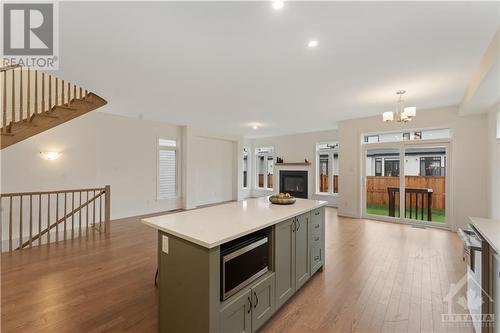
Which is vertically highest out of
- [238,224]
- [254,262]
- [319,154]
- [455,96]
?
[455,96]

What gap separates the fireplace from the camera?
857 centimetres

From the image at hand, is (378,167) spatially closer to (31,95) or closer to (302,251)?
(302,251)

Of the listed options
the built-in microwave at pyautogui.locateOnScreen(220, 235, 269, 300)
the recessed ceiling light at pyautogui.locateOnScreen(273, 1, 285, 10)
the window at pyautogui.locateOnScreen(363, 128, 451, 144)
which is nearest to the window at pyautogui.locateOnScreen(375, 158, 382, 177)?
the window at pyautogui.locateOnScreen(363, 128, 451, 144)

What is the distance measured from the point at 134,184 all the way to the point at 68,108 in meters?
2.47

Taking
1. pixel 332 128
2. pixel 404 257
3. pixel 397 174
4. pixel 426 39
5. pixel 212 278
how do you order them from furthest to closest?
1. pixel 332 128
2. pixel 397 174
3. pixel 404 257
4. pixel 426 39
5. pixel 212 278

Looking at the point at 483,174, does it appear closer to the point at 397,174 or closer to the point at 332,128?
the point at 397,174

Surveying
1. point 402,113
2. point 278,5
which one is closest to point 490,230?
point 278,5

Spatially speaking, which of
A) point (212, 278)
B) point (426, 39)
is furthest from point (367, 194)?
Answer: point (212, 278)

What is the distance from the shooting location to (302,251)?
2.51m

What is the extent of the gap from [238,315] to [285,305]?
0.82 metres

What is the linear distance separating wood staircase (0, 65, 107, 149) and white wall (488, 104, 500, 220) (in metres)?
7.56

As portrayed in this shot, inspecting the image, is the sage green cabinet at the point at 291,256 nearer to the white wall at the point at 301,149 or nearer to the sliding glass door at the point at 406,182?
the sliding glass door at the point at 406,182

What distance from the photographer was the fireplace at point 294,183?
857 centimetres

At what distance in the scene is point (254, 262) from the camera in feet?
6.23
